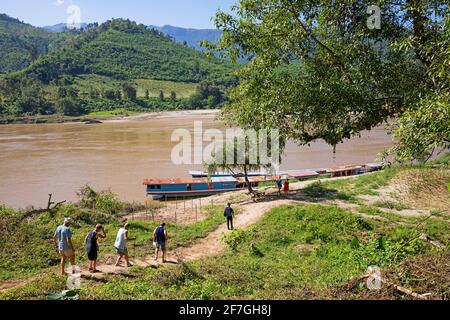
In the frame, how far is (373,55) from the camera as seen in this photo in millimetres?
7527

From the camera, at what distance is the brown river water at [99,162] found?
1193 inches

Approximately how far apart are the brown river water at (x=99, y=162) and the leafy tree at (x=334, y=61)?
46.6 ft

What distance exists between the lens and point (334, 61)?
25.8ft

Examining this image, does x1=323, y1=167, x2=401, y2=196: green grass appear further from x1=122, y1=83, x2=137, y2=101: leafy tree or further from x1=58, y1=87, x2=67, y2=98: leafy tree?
x1=122, y1=83, x2=137, y2=101: leafy tree

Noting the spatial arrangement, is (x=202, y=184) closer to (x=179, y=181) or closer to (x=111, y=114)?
(x=179, y=181)

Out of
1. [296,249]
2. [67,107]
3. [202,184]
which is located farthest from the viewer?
[67,107]

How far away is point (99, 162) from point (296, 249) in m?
32.7

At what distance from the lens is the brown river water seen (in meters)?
30.3

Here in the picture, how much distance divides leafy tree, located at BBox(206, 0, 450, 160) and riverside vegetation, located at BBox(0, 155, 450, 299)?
2.29 m

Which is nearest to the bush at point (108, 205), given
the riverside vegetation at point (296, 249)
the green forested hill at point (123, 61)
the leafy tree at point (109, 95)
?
the riverside vegetation at point (296, 249)

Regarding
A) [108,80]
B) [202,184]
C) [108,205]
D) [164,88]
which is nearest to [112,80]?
[108,80]

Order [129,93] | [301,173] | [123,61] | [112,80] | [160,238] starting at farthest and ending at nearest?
1. [123,61]
2. [112,80]
3. [129,93]
4. [301,173]
5. [160,238]

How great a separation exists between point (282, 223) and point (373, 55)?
801 centimetres

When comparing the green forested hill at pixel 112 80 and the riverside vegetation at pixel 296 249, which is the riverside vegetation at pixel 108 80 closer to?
the green forested hill at pixel 112 80
